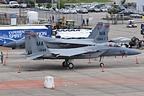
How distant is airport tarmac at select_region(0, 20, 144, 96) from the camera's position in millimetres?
31953

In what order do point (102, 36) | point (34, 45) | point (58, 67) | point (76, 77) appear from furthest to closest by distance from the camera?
point (102, 36) < point (58, 67) < point (34, 45) < point (76, 77)

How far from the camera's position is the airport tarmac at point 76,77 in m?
Result: 32.0

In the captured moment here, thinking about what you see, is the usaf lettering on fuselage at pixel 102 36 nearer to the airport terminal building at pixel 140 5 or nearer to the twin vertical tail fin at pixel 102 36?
A: the twin vertical tail fin at pixel 102 36

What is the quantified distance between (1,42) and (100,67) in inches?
708

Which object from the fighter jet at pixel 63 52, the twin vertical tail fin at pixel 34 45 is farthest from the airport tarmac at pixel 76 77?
the twin vertical tail fin at pixel 34 45

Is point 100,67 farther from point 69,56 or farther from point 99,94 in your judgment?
point 99,94

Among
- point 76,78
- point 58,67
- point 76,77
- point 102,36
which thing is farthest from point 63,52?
point 102,36

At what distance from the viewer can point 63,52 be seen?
41.6 metres

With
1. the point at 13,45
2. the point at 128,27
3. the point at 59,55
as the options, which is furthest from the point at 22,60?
the point at 128,27

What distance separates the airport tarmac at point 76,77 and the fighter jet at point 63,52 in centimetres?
99

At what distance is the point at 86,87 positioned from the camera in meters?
33.5

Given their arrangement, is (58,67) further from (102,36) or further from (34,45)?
(102,36)

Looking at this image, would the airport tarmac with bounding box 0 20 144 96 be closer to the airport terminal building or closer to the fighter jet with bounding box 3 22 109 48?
the fighter jet with bounding box 3 22 109 48

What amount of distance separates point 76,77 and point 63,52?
4.45 metres
